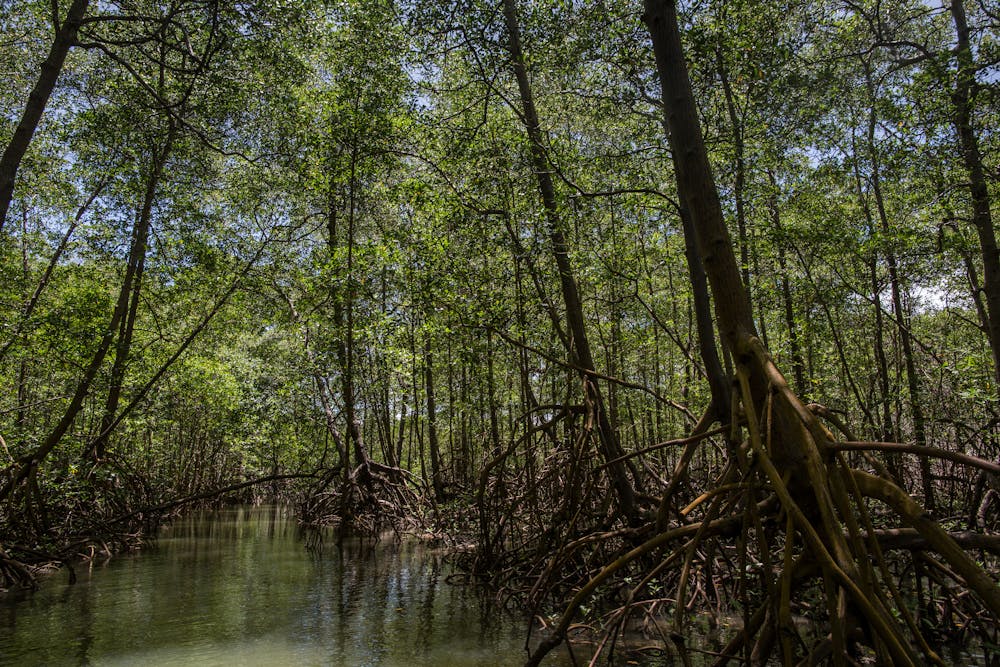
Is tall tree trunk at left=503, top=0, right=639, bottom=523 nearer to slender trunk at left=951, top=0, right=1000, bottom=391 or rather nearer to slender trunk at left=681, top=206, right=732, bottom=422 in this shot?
slender trunk at left=681, top=206, right=732, bottom=422

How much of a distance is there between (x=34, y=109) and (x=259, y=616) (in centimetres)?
514

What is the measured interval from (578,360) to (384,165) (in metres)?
5.44

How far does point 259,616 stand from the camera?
5.91 m

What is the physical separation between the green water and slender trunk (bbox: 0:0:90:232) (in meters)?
3.60

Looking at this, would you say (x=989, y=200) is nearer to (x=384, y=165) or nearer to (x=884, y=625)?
(x=884, y=625)

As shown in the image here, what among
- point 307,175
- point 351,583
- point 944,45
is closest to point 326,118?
point 307,175

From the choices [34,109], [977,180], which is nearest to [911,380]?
[977,180]

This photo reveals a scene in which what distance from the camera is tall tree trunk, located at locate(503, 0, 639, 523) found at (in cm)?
571

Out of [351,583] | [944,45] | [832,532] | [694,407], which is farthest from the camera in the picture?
[694,407]

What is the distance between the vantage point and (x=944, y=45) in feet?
32.1

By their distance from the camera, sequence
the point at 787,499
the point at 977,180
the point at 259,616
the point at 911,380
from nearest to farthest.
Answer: the point at 787,499 → the point at 259,616 → the point at 977,180 → the point at 911,380

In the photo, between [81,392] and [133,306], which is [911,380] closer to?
[81,392]

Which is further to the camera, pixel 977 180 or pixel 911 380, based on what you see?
pixel 911 380

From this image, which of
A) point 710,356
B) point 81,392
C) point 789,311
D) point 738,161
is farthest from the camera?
point 789,311
